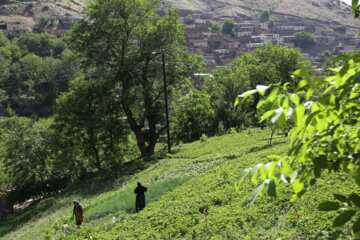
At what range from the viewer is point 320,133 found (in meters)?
2.06

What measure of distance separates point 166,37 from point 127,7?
3.91 metres

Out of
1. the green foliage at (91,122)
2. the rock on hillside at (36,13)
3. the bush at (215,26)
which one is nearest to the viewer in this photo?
the green foliage at (91,122)

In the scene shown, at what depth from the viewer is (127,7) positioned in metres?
26.6

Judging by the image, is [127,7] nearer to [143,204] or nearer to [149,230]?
[143,204]

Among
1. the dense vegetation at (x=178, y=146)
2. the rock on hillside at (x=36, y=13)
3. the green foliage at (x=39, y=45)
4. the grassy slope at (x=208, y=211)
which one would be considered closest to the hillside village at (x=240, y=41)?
the rock on hillside at (x=36, y=13)

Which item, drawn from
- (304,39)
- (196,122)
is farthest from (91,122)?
(304,39)

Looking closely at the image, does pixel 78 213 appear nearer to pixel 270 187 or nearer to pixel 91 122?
pixel 270 187

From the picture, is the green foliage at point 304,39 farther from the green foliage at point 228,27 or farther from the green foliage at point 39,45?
the green foliage at point 39,45

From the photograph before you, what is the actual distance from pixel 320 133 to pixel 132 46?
87.8 ft

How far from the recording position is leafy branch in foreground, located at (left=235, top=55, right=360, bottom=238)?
1.82 metres

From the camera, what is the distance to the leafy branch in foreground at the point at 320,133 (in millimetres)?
1821

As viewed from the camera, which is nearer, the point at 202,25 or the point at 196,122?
the point at 196,122

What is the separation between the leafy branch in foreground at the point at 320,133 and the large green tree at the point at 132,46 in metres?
24.7

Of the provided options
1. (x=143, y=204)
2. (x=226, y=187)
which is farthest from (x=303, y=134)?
(x=143, y=204)
